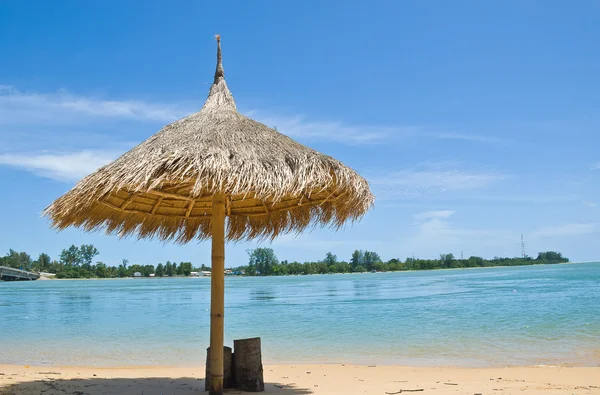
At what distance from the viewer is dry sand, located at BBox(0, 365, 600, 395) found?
201 inches

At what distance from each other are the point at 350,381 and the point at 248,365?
74.0 inches

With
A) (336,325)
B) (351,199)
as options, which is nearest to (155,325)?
(336,325)

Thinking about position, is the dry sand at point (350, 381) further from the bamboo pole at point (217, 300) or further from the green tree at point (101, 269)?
the green tree at point (101, 269)

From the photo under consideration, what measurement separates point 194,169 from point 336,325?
11095 millimetres

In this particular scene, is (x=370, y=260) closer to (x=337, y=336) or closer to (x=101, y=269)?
(x=101, y=269)

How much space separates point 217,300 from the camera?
4.21m

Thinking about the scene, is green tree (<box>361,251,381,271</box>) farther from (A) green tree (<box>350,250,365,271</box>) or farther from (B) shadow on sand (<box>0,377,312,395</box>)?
(B) shadow on sand (<box>0,377,312,395</box>)

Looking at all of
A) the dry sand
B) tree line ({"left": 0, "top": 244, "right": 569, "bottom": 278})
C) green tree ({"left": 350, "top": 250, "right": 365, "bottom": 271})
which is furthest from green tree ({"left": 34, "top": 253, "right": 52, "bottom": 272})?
the dry sand

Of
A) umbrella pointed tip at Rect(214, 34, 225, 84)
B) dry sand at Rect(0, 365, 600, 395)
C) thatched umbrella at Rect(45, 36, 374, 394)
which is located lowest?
dry sand at Rect(0, 365, 600, 395)

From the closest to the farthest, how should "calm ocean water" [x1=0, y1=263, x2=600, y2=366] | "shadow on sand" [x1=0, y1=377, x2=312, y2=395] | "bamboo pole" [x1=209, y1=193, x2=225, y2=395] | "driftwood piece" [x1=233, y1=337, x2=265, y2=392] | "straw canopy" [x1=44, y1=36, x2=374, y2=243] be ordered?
"straw canopy" [x1=44, y1=36, x2=374, y2=243] → "bamboo pole" [x1=209, y1=193, x2=225, y2=395] → "driftwood piece" [x1=233, y1=337, x2=265, y2=392] → "shadow on sand" [x1=0, y1=377, x2=312, y2=395] → "calm ocean water" [x1=0, y1=263, x2=600, y2=366]

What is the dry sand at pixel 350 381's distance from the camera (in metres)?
5.12

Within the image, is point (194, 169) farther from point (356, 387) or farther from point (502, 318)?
point (502, 318)

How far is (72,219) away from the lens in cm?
422

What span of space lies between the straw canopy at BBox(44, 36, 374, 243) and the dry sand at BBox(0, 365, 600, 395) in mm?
1572
